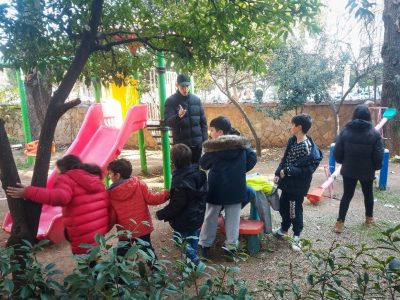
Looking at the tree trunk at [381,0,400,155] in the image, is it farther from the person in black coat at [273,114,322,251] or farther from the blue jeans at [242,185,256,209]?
the blue jeans at [242,185,256,209]

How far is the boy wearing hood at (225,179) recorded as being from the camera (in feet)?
11.1

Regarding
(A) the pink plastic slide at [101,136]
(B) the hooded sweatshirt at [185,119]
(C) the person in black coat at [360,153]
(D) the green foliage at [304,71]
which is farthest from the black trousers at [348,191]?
(D) the green foliage at [304,71]

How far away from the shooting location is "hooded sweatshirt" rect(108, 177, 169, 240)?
2988mm

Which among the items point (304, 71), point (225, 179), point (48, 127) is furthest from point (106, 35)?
point (304, 71)

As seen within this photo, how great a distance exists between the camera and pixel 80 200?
2.82 meters

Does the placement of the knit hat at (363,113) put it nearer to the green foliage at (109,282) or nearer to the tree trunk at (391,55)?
the green foliage at (109,282)

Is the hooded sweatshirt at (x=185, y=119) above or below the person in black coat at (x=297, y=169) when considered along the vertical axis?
above

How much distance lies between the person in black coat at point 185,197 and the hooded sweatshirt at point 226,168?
27 cm

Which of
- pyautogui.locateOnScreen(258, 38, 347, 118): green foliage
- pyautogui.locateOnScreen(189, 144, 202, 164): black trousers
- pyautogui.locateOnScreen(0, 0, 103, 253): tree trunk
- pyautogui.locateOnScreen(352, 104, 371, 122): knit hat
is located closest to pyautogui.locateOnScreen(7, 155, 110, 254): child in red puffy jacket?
pyautogui.locateOnScreen(0, 0, 103, 253): tree trunk

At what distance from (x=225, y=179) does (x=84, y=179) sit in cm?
128

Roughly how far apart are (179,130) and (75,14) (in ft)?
8.78

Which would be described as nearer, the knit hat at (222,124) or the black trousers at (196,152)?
the knit hat at (222,124)

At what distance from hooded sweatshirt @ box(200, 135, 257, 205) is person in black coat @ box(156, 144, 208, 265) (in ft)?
0.89

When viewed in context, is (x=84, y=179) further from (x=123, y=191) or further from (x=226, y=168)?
(x=226, y=168)
